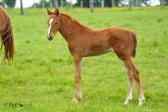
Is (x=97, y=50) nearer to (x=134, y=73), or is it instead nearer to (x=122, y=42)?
(x=122, y=42)

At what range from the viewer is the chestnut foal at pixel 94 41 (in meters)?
8.89

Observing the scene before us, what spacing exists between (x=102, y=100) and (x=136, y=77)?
97 cm

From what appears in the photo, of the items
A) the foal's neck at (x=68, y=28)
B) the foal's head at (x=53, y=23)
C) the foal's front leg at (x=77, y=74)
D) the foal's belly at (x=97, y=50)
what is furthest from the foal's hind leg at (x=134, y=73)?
the foal's head at (x=53, y=23)

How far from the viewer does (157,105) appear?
9.04 m

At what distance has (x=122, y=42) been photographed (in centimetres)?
889

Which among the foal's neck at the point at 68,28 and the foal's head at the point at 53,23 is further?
the foal's neck at the point at 68,28

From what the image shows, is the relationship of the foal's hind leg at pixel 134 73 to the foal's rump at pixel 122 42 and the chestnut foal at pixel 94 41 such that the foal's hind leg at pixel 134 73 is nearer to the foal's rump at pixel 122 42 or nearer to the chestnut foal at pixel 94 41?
the chestnut foal at pixel 94 41

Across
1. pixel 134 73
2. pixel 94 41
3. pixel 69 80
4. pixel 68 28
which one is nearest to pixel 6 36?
pixel 69 80

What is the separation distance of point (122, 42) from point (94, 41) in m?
0.61

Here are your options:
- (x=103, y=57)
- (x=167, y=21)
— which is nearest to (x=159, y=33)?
(x=167, y=21)

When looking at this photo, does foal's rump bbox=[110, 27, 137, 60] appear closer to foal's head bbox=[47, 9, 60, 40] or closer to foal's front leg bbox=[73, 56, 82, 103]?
foal's front leg bbox=[73, 56, 82, 103]

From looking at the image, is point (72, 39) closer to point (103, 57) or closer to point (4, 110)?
point (4, 110)

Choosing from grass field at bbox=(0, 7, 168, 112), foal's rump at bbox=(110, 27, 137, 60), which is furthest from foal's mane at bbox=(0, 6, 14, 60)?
foal's rump at bbox=(110, 27, 137, 60)

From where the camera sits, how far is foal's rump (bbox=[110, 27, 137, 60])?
888 centimetres
